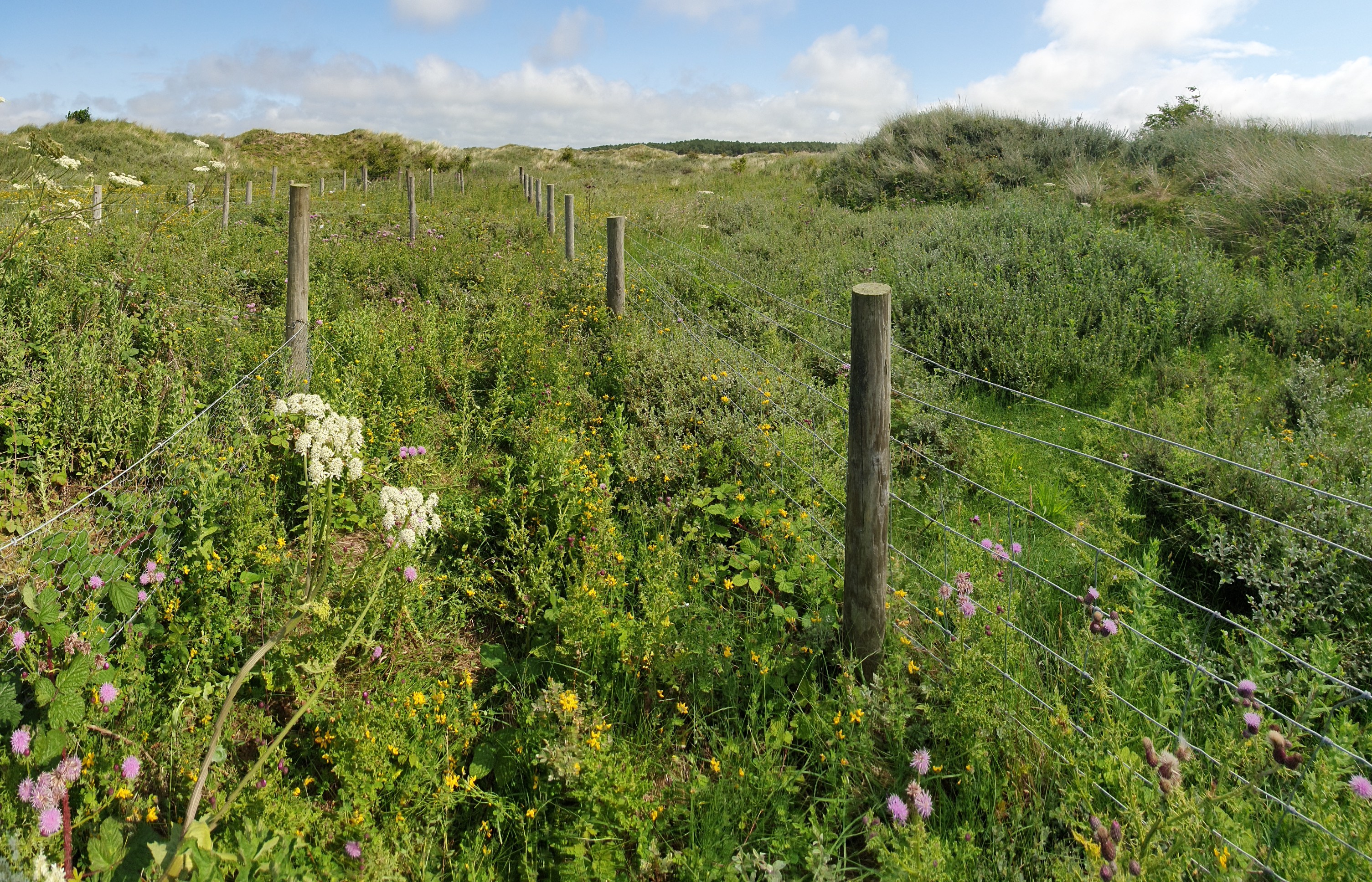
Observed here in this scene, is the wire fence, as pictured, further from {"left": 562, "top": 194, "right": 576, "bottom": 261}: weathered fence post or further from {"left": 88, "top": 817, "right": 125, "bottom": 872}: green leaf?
{"left": 562, "top": 194, "right": 576, "bottom": 261}: weathered fence post

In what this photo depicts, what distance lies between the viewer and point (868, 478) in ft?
9.55

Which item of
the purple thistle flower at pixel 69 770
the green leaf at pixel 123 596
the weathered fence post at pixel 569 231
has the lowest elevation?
the purple thistle flower at pixel 69 770

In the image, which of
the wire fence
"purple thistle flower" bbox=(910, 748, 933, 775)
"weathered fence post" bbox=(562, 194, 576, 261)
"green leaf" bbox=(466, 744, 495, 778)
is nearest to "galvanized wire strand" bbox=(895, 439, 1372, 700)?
the wire fence

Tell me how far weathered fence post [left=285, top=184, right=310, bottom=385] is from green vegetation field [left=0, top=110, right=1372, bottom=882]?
13cm

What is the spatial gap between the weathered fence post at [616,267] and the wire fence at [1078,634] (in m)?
2.12

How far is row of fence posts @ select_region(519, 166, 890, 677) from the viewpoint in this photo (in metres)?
2.79

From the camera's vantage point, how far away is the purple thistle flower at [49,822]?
6.21 feet

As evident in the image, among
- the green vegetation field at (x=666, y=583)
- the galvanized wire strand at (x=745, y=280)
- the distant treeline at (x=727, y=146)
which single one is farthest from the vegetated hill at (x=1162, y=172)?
the distant treeline at (x=727, y=146)

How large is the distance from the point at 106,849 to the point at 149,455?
70.3 inches

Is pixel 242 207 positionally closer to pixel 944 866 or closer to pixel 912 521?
pixel 912 521

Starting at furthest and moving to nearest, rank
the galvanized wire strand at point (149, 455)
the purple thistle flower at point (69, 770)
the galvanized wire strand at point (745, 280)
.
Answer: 1. the galvanized wire strand at point (745, 280)
2. the galvanized wire strand at point (149, 455)
3. the purple thistle flower at point (69, 770)

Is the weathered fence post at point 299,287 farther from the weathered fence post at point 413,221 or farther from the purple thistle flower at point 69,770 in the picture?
the weathered fence post at point 413,221

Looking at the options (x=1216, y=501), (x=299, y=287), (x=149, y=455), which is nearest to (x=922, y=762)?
(x=1216, y=501)

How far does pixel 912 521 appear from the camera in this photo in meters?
4.65
